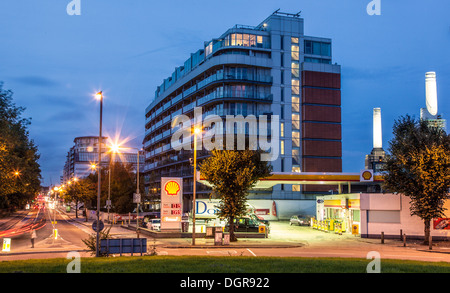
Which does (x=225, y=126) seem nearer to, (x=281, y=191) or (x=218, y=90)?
(x=218, y=90)

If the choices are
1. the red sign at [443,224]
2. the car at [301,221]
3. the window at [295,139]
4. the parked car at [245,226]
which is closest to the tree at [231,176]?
the parked car at [245,226]

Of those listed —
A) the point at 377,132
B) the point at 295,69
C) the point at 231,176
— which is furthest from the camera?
the point at 377,132

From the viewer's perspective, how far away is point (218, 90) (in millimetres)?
80062

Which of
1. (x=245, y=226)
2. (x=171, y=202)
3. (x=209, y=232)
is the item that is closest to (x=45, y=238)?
(x=171, y=202)

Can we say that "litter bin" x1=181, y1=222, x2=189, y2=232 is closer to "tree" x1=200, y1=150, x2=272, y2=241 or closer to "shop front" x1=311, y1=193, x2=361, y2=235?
"tree" x1=200, y1=150, x2=272, y2=241

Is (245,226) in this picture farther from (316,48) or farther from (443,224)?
(316,48)

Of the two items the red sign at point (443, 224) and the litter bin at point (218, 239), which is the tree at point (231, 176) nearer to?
the litter bin at point (218, 239)

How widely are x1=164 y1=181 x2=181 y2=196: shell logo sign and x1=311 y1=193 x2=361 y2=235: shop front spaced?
16549 millimetres

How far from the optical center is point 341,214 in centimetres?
4838

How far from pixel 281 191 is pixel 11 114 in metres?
45.9

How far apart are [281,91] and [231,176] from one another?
51361 mm

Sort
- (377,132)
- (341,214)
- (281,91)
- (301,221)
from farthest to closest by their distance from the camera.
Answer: (377,132) < (281,91) < (301,221) < (341,214)

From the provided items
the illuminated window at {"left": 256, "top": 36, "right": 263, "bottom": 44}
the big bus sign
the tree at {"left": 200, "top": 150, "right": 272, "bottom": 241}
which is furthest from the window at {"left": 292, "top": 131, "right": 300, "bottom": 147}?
the tree at {"left": 200, "top": 150, "right": 272, "bottom": 241}
